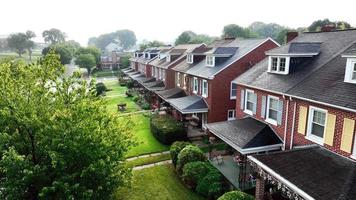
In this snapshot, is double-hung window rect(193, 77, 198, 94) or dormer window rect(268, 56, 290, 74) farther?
double-hung window rect(193, 77, 198, 94)

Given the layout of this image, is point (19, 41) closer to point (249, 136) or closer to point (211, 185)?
point (249, 136)

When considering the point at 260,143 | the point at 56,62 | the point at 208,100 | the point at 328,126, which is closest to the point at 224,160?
the point at 260,143

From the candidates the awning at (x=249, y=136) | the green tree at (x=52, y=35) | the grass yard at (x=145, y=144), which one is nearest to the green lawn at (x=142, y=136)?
the grass yard at (x=145, y=144)

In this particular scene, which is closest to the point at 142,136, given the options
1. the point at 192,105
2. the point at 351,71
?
the point at 192,105

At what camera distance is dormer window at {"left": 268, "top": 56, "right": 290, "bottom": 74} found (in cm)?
1766

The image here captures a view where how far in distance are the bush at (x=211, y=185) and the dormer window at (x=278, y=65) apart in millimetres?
8231

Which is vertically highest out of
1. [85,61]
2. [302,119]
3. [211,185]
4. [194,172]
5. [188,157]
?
[302,119]

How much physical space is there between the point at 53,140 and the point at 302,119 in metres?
12.6

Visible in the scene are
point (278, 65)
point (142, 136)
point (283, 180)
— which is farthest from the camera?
point (142, 136)

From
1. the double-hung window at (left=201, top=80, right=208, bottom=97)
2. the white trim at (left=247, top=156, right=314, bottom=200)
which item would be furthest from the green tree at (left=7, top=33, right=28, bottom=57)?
the white trim at (left=247, top=156, right=314, bottom=200)

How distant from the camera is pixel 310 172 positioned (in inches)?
437

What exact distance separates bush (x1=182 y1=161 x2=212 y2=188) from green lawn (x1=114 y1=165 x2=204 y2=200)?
609 mm

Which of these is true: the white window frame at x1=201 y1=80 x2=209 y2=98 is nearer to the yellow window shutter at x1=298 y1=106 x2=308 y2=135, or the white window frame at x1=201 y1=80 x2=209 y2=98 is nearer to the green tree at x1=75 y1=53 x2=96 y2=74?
the yellow window shutter at x1=298 y1=106 x2=308 y2=135

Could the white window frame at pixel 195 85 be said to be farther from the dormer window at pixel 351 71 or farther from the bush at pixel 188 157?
the dormer window at pixel 351 71
